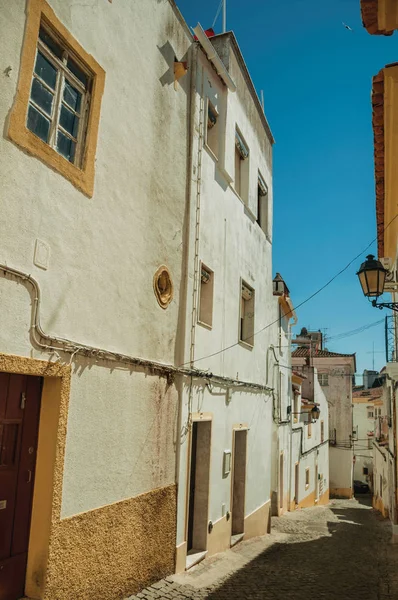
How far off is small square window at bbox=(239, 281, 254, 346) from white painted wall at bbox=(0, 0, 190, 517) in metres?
4.20

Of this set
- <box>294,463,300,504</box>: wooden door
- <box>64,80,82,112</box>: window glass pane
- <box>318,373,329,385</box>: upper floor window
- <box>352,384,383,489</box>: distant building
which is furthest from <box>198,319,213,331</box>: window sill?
<box>352,384,383,489</box>: distant building

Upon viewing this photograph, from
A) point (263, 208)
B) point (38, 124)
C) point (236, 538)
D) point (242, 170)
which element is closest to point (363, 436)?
point (263, 208)

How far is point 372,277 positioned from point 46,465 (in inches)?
208

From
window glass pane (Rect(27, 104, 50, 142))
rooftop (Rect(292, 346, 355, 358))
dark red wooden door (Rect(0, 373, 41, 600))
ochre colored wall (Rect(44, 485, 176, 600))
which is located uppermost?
rooftop (Rect(292, 346, 355, 358))

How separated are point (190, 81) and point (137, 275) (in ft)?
13.8

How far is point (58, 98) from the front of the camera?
17.7 ft

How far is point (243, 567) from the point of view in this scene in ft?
29.0

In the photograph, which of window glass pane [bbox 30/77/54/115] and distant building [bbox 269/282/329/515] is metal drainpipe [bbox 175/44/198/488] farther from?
distant building [bbox 269/282/329/515]

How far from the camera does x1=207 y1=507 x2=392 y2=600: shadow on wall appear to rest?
24.5 ft

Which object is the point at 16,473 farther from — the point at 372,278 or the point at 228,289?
the point at 228,289

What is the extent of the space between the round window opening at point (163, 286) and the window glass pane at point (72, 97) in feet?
8.36

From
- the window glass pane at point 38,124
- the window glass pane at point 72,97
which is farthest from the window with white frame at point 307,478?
the window glass pane at point 38,124

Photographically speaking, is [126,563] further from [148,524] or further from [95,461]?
[95,461]

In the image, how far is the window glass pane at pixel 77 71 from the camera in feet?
18.7
